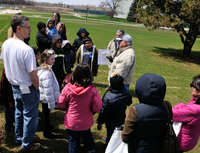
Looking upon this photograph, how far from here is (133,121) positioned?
2232 millimetres

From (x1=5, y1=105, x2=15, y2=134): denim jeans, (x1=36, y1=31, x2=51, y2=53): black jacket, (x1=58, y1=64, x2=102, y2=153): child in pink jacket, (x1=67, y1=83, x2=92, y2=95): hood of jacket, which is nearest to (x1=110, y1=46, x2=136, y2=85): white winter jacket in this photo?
(x1=58, y1=64, x2=102, y2=153): child in pink jacket

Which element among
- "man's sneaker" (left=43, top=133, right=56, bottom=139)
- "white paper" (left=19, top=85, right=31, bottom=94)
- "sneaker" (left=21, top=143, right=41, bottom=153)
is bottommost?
"man's sneaker" (left=43, top=133, right=56, bottom=139)

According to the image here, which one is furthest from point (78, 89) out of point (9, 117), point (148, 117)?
point (9, 117)

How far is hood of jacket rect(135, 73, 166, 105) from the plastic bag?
0.63 meters

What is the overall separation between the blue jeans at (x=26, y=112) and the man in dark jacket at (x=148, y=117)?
1.65 m

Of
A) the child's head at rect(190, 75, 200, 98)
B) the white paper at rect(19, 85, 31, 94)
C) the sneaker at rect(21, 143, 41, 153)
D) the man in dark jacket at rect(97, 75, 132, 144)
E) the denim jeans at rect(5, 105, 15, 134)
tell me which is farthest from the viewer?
the denim jeans at rect(5, 105, 15, 134)

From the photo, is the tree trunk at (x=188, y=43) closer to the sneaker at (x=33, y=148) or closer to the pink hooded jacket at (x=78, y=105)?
the pink hooded jacket at (x=78, y=105)

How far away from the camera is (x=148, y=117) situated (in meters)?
2.22

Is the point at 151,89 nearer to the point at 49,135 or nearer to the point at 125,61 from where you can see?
the point at 125,61

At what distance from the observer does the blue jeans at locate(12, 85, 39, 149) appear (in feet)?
10.7

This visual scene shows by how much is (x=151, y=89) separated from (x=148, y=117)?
312mm

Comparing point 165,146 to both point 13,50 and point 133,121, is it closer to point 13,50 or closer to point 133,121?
point 133,121

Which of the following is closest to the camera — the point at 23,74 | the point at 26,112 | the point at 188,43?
the point at 23,74

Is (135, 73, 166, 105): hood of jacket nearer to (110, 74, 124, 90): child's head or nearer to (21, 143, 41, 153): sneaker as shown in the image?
(110, 74, 124, 90): child's head
